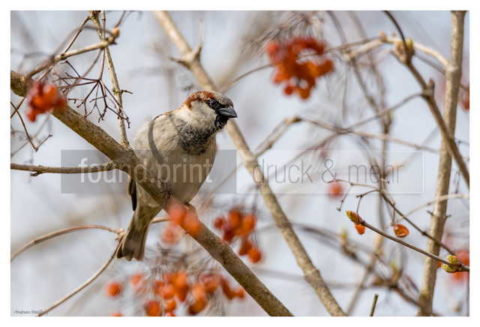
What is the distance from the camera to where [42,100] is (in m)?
2.12

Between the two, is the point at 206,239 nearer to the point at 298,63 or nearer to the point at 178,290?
the point at 178,290

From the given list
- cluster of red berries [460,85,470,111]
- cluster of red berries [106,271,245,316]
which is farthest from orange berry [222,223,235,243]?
cluster of red berries [460,85,470,111]

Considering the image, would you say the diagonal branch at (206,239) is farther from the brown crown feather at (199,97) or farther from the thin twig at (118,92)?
the brown crown feather at (199,97)

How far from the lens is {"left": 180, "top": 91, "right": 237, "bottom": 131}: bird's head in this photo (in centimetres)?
353

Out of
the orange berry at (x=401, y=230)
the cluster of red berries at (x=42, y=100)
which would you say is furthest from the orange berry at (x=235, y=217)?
the cluster of red berries at (x=42, y=100)

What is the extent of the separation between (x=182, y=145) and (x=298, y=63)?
81 cm

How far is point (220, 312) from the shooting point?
9.49 ft

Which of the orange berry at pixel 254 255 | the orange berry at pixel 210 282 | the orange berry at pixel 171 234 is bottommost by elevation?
the orange berry at pixel 210 282

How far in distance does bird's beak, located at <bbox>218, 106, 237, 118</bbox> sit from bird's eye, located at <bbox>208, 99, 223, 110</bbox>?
0.02m

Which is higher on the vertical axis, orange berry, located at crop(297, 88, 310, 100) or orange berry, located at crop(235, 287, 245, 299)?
orange berry, located at crop(297, 88, 310, 100)

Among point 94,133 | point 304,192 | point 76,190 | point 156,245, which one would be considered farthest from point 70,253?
point 94,133

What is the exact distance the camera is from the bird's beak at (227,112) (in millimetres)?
3525

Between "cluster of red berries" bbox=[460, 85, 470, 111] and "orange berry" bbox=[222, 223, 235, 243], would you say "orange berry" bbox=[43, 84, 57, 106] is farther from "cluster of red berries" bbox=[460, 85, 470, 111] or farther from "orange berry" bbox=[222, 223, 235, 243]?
"cluster of red berries" bbox=[460, 85, 470, 111]
